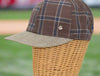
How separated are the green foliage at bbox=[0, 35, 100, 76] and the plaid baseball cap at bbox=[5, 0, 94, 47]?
237 cm

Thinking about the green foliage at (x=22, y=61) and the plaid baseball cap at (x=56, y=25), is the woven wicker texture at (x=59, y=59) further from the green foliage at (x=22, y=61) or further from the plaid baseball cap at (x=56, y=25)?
the green foliage at (x=22, y=61)

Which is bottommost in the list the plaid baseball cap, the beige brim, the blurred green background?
the blurred green background

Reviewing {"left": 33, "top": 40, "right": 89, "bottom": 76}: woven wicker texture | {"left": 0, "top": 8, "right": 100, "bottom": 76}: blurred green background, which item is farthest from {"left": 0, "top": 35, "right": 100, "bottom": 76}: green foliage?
{"left": 33, "top": 40, "right": 89, "bottom": 76}: woven wicker texture

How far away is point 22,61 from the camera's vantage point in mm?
5980

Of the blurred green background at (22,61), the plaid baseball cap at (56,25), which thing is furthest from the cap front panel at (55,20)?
the blurred green background at (22,61)

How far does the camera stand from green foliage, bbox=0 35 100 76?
512 centimetres

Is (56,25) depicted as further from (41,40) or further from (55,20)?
(41,40)

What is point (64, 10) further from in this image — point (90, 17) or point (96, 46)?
point (96, 46)

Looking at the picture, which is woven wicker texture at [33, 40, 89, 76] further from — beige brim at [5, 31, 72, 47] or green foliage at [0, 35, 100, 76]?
green foliage at [0, 35, 100, 76]

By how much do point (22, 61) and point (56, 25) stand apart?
3.51 meters

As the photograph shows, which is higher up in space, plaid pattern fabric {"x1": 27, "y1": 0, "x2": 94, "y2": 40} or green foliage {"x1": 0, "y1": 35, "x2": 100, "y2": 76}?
plaid pattern fabric {"x1": 27, "y1": 0, "x2": 94, "y2": 40}

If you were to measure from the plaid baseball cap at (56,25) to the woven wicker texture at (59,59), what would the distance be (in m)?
0.07

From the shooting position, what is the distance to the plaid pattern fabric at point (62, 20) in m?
2.56

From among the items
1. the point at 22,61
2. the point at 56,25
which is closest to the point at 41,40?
the point at 56,25
